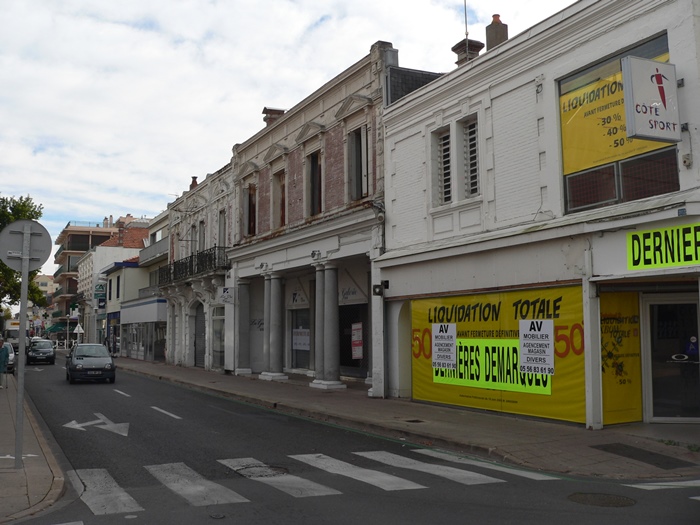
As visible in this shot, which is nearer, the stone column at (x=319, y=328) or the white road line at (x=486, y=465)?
the white road line at (x=486, y=465)

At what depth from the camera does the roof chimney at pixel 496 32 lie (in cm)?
1719

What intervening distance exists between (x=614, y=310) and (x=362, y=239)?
8.57 meters

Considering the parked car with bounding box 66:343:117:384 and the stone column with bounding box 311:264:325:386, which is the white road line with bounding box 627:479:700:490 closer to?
the stone column with bounding box 311:264:325:386

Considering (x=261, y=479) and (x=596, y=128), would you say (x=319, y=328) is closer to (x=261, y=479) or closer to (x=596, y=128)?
(x=596, y=128)

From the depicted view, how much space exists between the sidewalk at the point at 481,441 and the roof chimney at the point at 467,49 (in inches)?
371

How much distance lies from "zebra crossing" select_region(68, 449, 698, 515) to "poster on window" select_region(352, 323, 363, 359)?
410 inches

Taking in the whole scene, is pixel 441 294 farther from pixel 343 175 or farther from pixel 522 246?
pixel 343 175

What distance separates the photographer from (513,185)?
14.2m

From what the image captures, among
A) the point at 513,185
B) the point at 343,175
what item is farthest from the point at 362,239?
the point at 513,185

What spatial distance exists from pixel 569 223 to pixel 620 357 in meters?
2.61

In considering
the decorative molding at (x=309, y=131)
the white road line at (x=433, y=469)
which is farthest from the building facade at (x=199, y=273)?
the white road line at (x=433, y=469)

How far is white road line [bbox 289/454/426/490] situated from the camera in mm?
8070

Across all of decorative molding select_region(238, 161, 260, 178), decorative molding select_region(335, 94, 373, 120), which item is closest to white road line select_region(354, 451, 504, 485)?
decorative molding select_region(335, 94, 373, 120)

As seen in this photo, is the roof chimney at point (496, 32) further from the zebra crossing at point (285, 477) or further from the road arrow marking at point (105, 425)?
the road arrow marking at point (105, 425)
